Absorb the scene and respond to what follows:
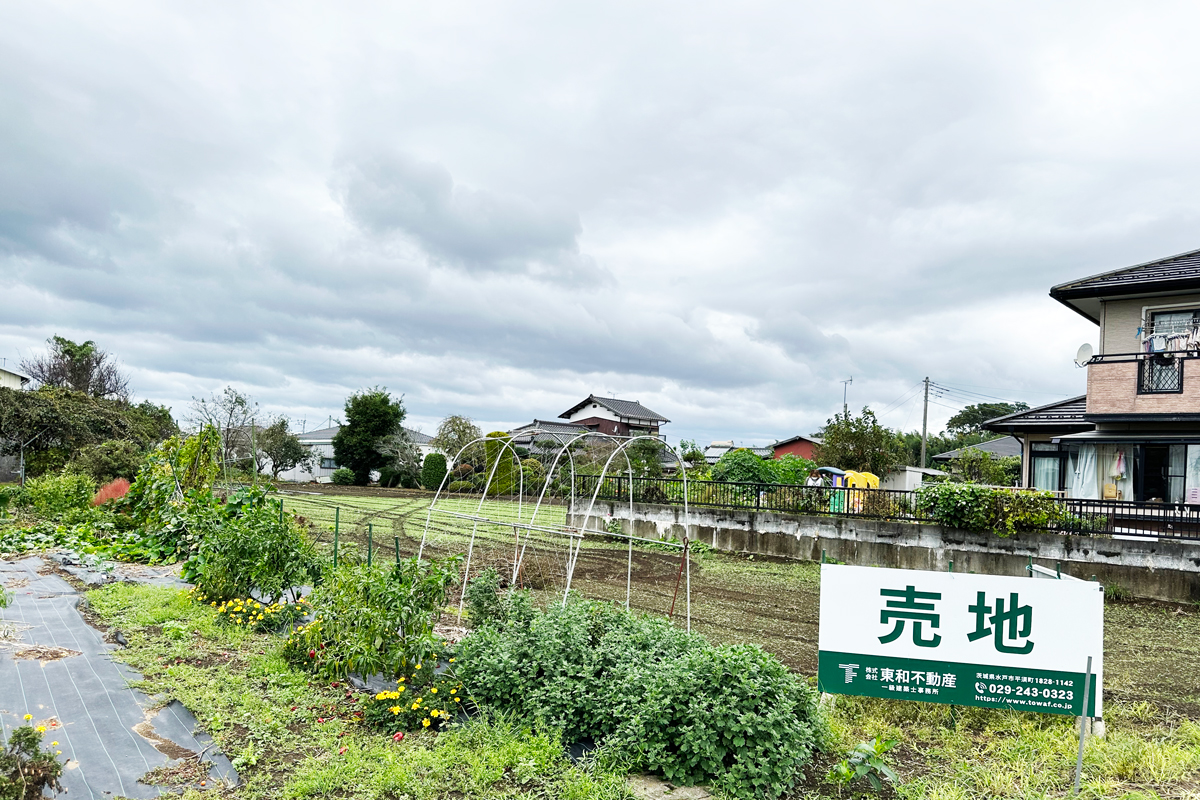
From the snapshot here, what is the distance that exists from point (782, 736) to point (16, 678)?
5166 millimetres

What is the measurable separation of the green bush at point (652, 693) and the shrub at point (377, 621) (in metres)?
0.40

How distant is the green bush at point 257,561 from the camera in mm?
6359

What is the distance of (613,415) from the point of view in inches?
1815

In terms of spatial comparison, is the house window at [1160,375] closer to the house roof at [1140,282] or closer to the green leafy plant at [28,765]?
the house roof at [1140,282]

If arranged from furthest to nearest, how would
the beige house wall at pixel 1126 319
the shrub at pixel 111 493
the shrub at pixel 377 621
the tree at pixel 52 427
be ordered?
the tree at pixel 52 427 < the beige house wall at pixel 1126 319 < the shrub at pixel 111 493 < the shrub at pixel 377 621

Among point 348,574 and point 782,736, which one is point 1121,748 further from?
point 348,574

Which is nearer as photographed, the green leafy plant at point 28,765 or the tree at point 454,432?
the green leafy plant at point 28,765

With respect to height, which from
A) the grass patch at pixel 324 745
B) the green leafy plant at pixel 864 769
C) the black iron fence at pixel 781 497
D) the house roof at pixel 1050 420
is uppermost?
the house roof at pixel 1050 420

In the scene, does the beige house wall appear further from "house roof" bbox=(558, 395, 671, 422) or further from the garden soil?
"house roof" bbox=(558, 395, 671, 422)

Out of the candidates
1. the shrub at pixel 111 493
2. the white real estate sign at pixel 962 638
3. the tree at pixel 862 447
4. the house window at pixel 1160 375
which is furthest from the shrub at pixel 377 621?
the tree at pixel 862 447

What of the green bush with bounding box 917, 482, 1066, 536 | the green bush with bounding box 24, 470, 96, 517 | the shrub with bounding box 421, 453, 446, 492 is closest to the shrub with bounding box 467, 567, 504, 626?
the green bush with bounding box 917, 482, 1066, 536

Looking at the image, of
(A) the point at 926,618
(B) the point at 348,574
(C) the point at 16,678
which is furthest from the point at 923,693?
(C) the point at 16,678

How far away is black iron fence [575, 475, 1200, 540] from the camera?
10508 millimetres

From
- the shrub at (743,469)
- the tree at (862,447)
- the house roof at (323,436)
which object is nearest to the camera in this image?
the shrub at (743,469)
